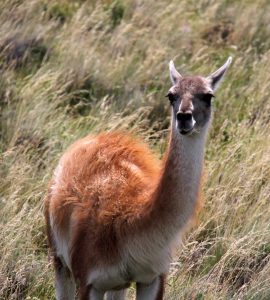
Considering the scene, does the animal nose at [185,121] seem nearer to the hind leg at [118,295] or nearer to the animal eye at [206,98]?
the animal eye at [206,98]

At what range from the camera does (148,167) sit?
6.26m

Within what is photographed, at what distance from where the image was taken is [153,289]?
5.93 m

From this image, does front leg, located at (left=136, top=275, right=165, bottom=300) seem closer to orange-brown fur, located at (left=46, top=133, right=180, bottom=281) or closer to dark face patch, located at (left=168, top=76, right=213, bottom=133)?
orange-brown fur, located at (left=46, top=133, right=180, bottom=281)

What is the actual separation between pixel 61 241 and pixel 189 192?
4.12ft

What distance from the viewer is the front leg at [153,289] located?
19.4 feet

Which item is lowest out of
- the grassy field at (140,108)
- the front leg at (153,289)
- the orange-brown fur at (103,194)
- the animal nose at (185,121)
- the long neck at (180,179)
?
the grassy field at (140,108)

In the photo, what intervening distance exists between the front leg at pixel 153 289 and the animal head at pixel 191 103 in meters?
1.10

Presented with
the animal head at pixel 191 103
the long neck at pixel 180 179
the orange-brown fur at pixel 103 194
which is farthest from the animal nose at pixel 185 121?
the orange-brown fur at pixel 103 194

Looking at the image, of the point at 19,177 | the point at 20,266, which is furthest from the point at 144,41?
the point at 20,266

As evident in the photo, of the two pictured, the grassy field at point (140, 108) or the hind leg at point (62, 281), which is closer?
the hind leg at point (62, 281)

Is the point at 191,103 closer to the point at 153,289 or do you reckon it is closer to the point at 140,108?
the point at 153,289

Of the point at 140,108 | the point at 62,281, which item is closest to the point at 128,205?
the point at 62,281

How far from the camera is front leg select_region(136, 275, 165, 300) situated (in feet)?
19.4

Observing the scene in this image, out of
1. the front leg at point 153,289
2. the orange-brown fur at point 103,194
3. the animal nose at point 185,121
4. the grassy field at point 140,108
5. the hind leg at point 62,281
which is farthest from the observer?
the grassy field at point 140,108
